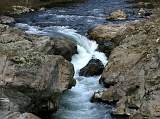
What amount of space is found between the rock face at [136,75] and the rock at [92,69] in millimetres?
1013

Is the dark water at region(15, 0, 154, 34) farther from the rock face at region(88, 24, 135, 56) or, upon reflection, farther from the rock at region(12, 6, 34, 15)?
the rock at region(12, 6, 34, 15)

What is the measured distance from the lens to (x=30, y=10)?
133 feet

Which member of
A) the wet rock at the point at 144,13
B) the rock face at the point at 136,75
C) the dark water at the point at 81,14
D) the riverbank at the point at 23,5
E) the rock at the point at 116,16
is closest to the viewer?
the rock face at the point at 136,75

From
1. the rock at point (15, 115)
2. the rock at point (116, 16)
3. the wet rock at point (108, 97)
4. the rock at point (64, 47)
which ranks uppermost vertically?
the rock at point (116, 16)

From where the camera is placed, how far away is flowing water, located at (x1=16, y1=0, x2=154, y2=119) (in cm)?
2031

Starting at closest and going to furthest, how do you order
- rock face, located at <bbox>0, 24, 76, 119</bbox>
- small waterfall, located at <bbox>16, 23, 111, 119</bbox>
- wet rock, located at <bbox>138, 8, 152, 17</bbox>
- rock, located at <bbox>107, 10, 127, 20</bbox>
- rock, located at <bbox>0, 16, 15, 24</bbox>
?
1. rock face, located at <bbox>0, 24, 76, 119</bbox>
2. small waterfall, located at <bbox>16, 23, 111, 119</bbox>
3. rock, located at <bbox>0, 16, 15, 24</bbox>
4. rock, located at <bbox>107, 10, 127, 20</bbox>
5. wet rock, located at <bbox>138, 8, 152, 17</bbox>

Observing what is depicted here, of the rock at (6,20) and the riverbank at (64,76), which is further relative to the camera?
the rock at (6,20)

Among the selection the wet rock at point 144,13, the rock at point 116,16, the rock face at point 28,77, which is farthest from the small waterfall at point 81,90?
the wet rock at point 144,13

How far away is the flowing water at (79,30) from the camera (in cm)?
2031

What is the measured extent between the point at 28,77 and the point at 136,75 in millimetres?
5679

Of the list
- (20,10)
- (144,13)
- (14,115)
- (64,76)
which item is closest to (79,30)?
(144,13)

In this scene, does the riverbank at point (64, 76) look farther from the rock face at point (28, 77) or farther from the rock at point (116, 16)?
the rock at point (116, 16)

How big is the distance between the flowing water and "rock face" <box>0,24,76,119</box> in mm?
1396

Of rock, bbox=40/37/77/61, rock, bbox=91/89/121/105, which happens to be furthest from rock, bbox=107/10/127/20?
rock, bbox=91/89/121/105
